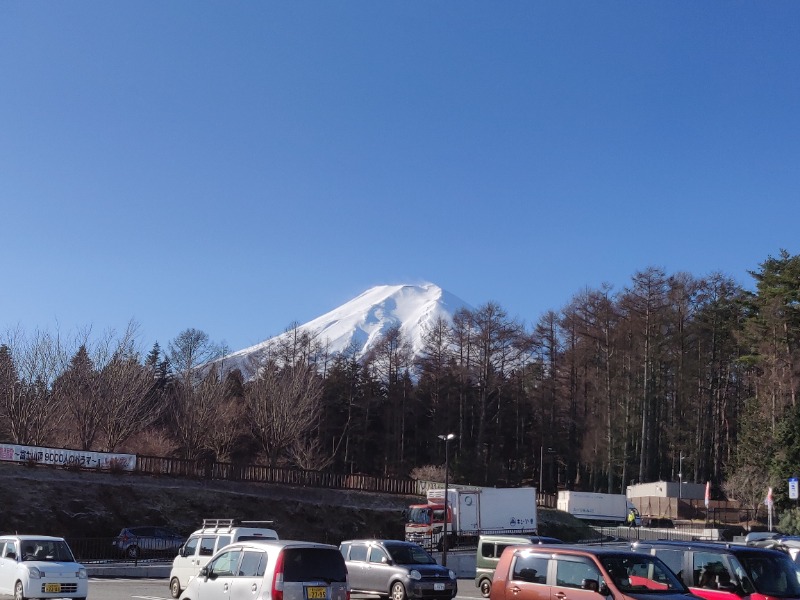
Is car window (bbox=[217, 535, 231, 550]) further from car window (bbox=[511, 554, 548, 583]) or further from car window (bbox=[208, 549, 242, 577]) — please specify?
car window (bbox=[511, 554, 548, 583])

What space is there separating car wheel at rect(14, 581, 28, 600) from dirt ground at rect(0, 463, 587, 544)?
75.6 ft

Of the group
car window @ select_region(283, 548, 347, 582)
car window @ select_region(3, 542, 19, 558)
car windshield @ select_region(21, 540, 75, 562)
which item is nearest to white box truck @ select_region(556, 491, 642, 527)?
car windshield @ select_region(21, 540, 75, 562)

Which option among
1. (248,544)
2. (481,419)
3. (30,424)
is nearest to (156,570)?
(248,544)

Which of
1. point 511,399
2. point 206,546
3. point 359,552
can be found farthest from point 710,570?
point 511,399

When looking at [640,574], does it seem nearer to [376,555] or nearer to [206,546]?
[376,555]

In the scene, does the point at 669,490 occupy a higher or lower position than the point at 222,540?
lower

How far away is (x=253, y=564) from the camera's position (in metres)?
13.0

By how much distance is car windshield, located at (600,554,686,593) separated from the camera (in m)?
12.4

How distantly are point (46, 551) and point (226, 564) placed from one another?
26.1 feet

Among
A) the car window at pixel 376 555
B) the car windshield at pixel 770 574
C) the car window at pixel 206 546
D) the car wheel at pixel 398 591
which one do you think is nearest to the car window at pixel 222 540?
the car window at pixel 206 546

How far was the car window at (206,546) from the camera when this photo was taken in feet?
69.9

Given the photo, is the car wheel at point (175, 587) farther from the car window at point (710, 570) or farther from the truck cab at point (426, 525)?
the truck cab at point (426, 525)

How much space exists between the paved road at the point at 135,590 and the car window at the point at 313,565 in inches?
373

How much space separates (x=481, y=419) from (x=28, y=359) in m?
37.3
